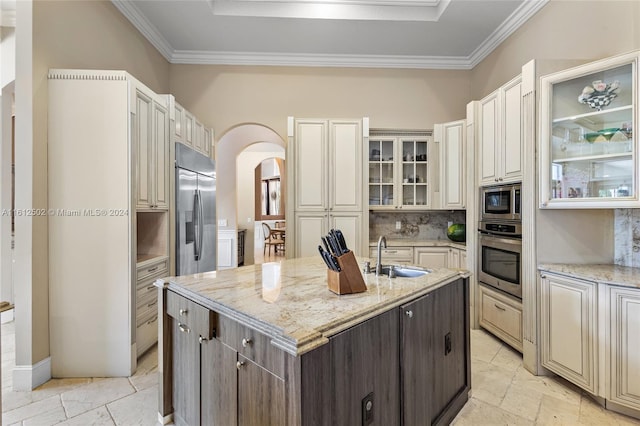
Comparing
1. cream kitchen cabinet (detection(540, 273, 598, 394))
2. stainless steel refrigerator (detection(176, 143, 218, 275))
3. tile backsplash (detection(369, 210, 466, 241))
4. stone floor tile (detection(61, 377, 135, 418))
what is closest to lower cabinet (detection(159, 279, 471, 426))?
stone floor tile (detection(61, 377, 135, 418))

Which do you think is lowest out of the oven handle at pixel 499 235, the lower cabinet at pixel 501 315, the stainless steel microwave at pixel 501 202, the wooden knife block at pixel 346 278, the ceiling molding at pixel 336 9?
the lower cabinet at pixel 501 315

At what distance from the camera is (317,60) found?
440cm

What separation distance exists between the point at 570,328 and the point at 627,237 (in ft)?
2.92

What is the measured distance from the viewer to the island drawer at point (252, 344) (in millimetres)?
1154

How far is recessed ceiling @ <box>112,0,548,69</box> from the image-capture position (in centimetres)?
345

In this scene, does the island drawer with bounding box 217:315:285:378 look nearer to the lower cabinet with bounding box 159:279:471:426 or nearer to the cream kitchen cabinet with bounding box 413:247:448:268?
the lower cabinet with bounding box 159:279:471:426

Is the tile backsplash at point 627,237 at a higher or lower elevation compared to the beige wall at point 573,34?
lower

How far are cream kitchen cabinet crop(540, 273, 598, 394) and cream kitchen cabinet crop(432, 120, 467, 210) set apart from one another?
1.64 meters

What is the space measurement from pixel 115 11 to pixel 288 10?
176 cm

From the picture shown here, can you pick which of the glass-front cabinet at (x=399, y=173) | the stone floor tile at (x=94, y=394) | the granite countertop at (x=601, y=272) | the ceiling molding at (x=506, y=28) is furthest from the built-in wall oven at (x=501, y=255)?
the stone floor tile at (x=94, y=394)

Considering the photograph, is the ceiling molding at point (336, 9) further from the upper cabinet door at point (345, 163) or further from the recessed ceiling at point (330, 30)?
the upper cabinet door at point (345, 163)

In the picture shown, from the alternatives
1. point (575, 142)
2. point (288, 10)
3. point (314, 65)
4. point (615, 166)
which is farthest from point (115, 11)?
point (615, 166)

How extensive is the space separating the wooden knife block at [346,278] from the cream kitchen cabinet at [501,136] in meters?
2.03

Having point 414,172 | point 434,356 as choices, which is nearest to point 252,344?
point 434,356
